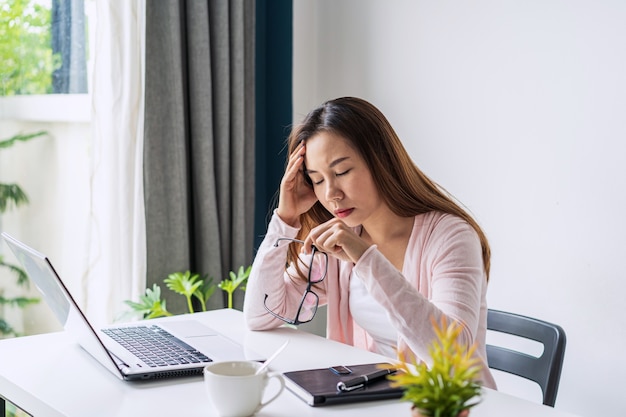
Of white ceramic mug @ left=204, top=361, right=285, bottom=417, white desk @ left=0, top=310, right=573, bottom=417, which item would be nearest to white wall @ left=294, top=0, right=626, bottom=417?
white desk @ left=0, top=310, right=573, bottom=417

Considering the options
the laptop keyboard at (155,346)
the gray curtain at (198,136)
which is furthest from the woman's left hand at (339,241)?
the gray curtain at (198,136)

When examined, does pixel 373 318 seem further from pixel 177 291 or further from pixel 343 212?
pixel 177 291

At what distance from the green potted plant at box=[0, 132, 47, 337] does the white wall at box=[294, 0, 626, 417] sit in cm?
119

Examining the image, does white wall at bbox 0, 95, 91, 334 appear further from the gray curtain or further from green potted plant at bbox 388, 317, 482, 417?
green potted plant at bbox 388, 317, 482, 417

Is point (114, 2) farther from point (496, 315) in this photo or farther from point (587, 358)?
point (587, 358)

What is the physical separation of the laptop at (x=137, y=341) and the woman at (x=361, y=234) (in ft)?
0.60

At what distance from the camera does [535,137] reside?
2.25 metres

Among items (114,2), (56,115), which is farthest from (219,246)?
(114,2)

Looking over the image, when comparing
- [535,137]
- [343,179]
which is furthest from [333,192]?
[535,137]

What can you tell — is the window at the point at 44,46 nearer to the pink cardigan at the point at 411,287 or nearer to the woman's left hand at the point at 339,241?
the pink cardigan at the point at 411,287

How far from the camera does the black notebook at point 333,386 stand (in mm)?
1215

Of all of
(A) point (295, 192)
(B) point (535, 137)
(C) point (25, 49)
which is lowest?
(A) point (295, 192)

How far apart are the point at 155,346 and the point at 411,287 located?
495 millimetres

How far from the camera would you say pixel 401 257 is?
1777 millimetres
